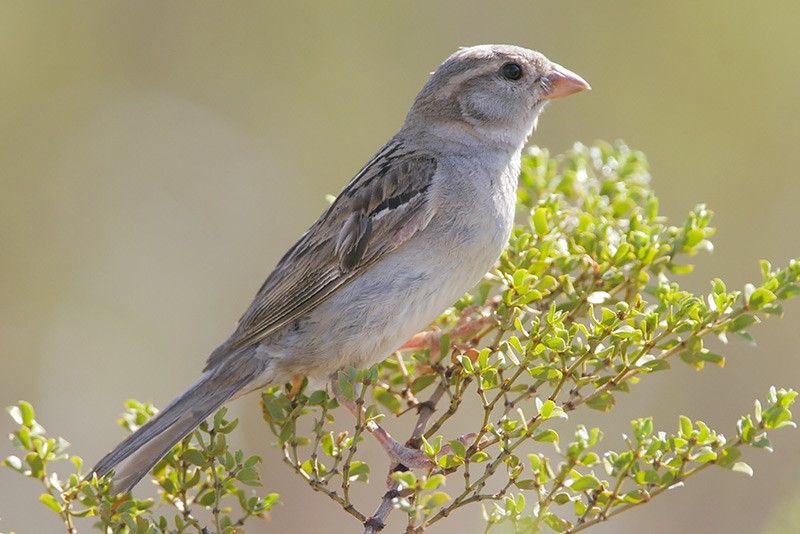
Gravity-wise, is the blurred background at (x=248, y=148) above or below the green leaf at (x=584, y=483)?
above

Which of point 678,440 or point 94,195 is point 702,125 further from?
point 678,440

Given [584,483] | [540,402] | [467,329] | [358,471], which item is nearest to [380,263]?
[467,329]

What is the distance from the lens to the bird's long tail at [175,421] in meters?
2.43

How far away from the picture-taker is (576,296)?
254 centimetres

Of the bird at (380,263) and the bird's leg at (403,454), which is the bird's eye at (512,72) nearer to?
the bird at (380,263)

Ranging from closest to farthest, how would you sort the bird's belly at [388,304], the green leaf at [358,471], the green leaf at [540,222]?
the green leaf at [358,471] → the green leaf at [540,222] → the bird's belly at [388,304]

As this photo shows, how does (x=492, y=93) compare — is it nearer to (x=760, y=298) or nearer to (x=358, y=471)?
(x=760, y=298)

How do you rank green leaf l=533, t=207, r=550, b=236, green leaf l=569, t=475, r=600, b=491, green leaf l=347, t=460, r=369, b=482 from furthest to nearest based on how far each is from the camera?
1. green leaf l=533, t=207, r=550, b=236
2. green leaf l=347, t=460, r=369, b=482
3. green leaf l=569, t=475, r=600, b=491

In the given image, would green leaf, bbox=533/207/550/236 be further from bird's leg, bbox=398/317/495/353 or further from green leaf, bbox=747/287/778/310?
green leaf, bbox=747/287/778/310

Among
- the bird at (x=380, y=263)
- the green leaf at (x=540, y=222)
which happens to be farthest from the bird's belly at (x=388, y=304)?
the green leaf at (x=540, y=222)

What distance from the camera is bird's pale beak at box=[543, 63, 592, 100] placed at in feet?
11.2

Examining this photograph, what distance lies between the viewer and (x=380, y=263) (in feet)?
10.3

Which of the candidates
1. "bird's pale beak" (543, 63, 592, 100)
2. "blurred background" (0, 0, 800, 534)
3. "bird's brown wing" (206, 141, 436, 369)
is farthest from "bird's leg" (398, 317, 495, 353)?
"blurred background" (0, 0, 800, 534)

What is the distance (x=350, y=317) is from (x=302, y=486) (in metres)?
2.40
